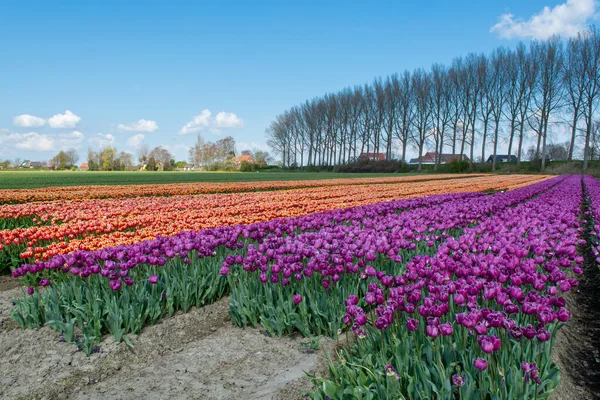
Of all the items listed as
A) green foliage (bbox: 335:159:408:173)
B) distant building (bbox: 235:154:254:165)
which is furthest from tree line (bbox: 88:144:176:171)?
green foliage (bbox: 335:159:408:173)

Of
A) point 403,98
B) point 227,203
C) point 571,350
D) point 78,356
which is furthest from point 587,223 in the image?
point 403,98

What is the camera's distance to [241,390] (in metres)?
3.08

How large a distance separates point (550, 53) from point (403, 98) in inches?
705

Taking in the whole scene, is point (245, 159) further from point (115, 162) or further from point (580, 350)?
point (580, 350)

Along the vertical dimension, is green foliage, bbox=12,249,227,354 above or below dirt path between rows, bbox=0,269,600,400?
above

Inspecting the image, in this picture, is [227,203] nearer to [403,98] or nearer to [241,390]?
[241,390]

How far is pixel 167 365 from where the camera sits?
3.52 metres

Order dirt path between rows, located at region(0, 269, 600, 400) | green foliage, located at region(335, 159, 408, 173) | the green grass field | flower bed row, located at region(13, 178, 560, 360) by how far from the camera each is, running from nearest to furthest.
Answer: dirt path between rows, located at region(0, 269, 600, 400) < flower bed row, located at region(13, 178, 560, 360) < the green grass field < green foliage, located at region(335, 159, 408, 173)

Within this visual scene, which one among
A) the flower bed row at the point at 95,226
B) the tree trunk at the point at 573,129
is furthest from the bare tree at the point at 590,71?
the flower bed row at the point at 95,226

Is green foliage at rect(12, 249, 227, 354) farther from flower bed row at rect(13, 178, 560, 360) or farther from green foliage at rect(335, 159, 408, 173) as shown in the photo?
green foliage at rect(335, 159, 408, 173)

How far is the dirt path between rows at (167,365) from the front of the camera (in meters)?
3.13

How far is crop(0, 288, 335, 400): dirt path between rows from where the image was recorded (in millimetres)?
3129

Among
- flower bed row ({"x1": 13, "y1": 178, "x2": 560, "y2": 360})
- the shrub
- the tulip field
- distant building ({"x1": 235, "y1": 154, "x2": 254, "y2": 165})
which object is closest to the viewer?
the tulip field

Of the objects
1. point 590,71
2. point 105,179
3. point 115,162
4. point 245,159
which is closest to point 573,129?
point 590,71
